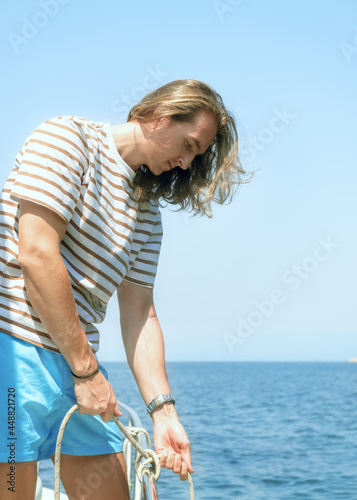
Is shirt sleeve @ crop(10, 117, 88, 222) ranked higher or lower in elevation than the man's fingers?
higher

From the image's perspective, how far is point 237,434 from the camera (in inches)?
742

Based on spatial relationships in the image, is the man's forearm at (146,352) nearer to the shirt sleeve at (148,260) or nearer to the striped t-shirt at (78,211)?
the shirt sleeve at (148,260)

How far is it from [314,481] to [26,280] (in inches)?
450

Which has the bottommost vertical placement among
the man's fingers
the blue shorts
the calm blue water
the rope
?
the calm blue water

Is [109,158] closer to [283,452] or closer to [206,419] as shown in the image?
[283,452]

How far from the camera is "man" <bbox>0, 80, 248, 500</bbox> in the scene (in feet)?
5.49

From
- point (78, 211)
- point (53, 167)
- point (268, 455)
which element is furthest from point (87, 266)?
point (268, 455)

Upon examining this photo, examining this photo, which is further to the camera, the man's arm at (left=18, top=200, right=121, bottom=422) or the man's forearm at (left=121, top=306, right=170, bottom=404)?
the man's forearm at (left=121, top=306, right=170, bottom=404)

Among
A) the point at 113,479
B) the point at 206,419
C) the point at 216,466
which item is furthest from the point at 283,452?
the point at 113,479

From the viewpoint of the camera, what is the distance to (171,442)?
204 cm

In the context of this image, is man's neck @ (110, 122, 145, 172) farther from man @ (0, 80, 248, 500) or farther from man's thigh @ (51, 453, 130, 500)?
man's thigh @ (51, 453, 130, 500)

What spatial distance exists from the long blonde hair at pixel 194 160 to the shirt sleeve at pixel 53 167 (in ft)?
0.80

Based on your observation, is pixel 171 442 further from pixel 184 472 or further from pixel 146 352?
pixel 146 352

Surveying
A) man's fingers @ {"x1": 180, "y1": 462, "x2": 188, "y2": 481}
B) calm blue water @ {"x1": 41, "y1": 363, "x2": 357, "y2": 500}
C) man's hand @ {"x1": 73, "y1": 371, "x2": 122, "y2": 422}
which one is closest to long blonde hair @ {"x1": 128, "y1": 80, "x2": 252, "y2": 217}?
Result: man's hand @ {"x1": 73, "y1": 371, "x2": 122, "y2": 422}
